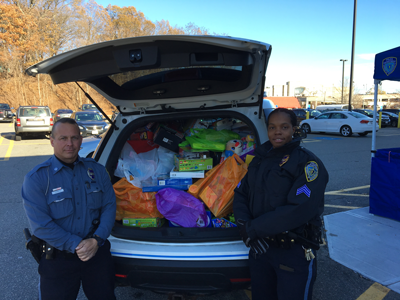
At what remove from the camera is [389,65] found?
3799 mm

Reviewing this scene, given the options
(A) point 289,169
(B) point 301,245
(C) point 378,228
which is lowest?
(C) point 378,228

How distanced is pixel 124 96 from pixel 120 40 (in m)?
1.05

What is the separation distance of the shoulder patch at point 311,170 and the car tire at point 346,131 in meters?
15.0

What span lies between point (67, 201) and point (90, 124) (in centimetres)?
1143

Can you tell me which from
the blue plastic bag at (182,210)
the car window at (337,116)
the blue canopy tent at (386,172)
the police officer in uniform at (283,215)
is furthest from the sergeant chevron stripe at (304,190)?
the car window at (337,116)

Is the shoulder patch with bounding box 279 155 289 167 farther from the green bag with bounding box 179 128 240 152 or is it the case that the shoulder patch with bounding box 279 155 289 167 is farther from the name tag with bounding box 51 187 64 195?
the name tag with bounding box 51 187 64 195

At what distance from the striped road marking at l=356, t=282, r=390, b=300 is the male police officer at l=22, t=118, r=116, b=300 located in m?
2.16

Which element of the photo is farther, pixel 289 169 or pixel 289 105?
pixel 289 105

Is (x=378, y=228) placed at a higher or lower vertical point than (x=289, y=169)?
lower

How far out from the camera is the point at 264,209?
1715 mm

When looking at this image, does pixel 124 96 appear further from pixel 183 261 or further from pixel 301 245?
pixel 301 245

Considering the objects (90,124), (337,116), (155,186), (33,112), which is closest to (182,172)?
(155,186)

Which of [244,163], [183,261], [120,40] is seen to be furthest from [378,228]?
[120,40]

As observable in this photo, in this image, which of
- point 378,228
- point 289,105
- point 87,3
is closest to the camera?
point 378,228
